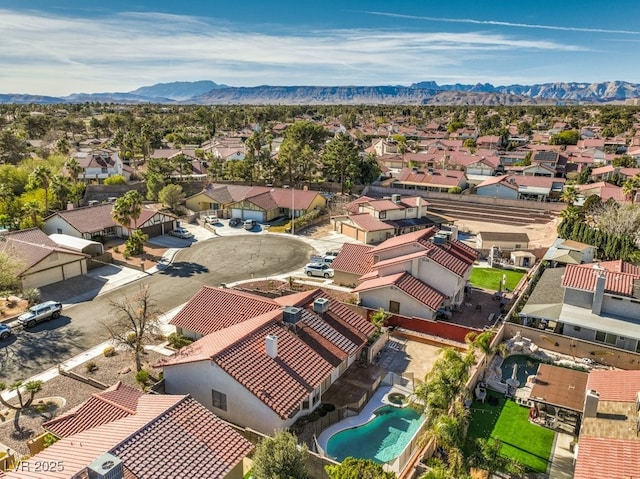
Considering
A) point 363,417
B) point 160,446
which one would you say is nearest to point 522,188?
point 363,417

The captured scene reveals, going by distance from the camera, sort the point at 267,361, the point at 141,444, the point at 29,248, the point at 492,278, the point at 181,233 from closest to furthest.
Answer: the point at 141,444
the point at 267,361
the point at 29,248
the point at 492,278
the point at 181,233

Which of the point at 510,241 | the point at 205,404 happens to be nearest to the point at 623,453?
the point at 205,404

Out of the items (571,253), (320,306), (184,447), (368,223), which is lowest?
(368,223)

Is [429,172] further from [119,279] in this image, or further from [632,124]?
[632,124]

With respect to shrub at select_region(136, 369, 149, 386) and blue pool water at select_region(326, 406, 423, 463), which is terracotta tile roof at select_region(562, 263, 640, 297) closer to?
blue pool water at select_region(326, 406, 423, 463)

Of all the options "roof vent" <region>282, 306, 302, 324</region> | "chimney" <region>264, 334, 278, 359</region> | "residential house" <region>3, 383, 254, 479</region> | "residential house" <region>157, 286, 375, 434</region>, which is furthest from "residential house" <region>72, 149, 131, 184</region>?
"residential house" <region>3, 383, 254, 479</region>

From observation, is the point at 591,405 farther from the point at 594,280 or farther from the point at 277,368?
the point at 594,280
